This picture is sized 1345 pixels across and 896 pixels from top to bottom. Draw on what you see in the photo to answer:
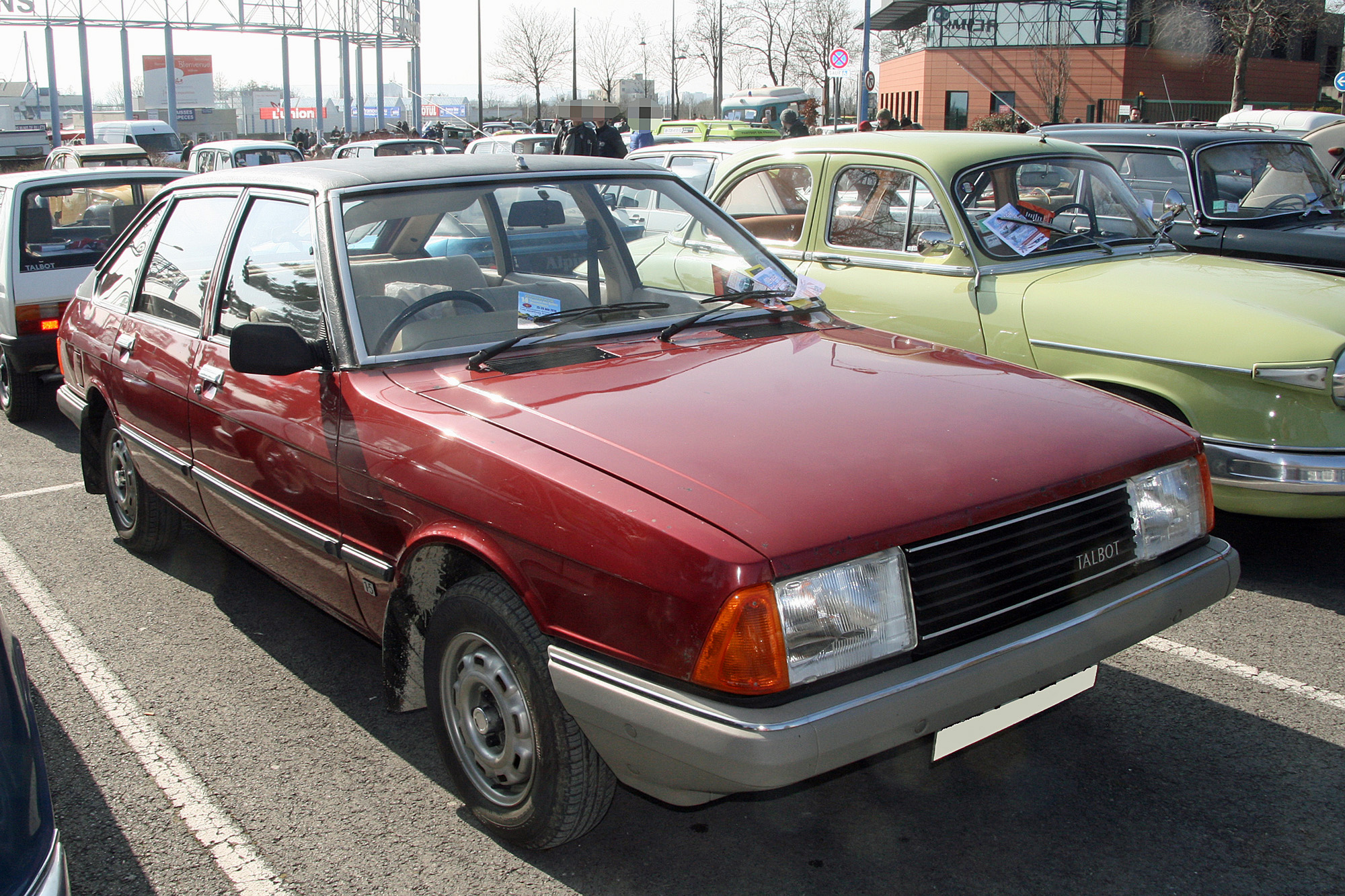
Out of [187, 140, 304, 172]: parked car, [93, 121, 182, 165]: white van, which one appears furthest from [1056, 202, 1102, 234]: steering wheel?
[93, 121, 182, 165]: white van

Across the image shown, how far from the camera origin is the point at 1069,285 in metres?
4.82

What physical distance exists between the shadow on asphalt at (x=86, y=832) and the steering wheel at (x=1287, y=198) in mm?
7031

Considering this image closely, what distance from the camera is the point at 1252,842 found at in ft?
8.82

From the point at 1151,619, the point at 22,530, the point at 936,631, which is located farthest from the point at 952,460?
the point at 22,530

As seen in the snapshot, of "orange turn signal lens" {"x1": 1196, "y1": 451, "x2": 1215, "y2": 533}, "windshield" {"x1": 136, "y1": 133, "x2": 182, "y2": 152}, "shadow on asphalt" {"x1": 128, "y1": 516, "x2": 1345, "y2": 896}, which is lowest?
"shadow on asphalt" {"x1": 128, "y1": 516, "x2": 1345, "y2": 896}

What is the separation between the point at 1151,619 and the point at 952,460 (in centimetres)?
70

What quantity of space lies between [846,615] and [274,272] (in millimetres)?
2283

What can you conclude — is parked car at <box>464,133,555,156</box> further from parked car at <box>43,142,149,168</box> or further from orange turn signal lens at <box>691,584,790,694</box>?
orange turn signal lens at <box>691,584,790,694</box>

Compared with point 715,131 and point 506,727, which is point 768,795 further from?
point 715,131

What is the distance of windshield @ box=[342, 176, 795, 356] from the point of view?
317 cm

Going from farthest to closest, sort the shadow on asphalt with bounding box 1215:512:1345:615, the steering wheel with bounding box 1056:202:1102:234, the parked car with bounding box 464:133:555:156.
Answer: the parked car with bounding box 464:133:555:156 → the steering wheel with bounding box 1056:202:1102:234 → the shadow on asphalt with bounding box 1215:512:1345:615

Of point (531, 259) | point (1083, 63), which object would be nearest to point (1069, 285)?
point (531, 259)

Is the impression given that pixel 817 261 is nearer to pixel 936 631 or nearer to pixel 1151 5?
pixel 936 631

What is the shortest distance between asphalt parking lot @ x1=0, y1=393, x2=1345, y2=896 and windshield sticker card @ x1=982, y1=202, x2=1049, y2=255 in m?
1.97
